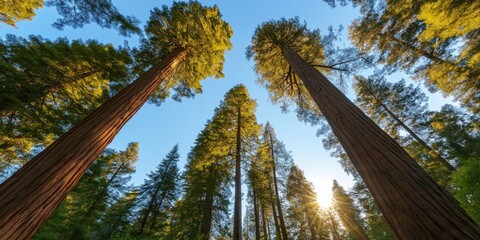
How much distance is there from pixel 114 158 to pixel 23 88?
49.1 feet

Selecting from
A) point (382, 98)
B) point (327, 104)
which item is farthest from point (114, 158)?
point (382, 98)

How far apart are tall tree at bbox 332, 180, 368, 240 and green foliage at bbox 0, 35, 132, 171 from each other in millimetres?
21946

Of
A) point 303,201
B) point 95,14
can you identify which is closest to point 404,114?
point 303,201

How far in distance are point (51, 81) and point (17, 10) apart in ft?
20.9

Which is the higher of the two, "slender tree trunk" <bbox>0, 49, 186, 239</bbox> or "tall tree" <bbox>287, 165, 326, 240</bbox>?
"tall tree" <bbox>287, 165, 326, 240</bbox>

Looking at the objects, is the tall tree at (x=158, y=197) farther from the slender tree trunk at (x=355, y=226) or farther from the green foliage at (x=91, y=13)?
the slender tree trunk at (x=355, y=226)

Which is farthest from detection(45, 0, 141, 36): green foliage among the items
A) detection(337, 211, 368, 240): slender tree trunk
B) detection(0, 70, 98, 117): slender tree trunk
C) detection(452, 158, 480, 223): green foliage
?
detection(337, 211, 368, 240): slender tree trunk

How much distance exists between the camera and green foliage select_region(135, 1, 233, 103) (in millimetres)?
7113

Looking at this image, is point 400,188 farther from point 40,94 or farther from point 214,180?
point 40,94

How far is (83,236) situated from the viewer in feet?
41.5

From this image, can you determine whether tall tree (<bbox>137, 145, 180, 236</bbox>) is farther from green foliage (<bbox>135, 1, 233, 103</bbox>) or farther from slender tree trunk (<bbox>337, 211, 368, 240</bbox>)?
slender tree trunk (<bbox>337, 211, 368, 240</bbox>)

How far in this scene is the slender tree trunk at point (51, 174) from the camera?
1.74m

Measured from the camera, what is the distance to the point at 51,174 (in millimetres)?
2109

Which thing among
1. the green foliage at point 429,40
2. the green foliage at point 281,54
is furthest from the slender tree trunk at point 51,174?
the green foliage at point 429,40
